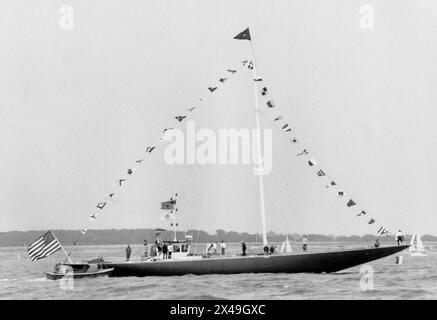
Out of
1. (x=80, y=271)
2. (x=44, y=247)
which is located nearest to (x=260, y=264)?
(x=80, y=271)

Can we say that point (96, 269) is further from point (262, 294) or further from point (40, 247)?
point (262, 294)

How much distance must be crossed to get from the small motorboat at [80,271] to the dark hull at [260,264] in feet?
2.85

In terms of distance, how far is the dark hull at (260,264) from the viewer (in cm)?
3588

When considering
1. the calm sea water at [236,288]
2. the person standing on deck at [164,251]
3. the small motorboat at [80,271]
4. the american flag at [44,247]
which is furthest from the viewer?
the person standing on deck at [164,251]

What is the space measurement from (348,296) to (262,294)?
3984 mm

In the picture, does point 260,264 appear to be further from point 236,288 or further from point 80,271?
point 80,271

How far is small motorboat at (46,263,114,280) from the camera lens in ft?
124

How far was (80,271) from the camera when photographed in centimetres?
3909

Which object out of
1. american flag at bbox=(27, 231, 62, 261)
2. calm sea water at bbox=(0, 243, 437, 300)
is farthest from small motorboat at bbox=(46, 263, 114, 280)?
american flag at bbox=(27, 231, 62, 261)

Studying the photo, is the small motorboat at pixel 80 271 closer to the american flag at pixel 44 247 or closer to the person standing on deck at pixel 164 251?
the person standing on deck at pixel 164 251

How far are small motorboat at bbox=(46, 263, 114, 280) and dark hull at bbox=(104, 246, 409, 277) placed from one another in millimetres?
870

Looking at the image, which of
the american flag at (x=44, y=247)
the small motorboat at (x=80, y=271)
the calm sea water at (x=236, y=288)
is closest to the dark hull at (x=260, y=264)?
the calm sea water at (x=236, y=288)
